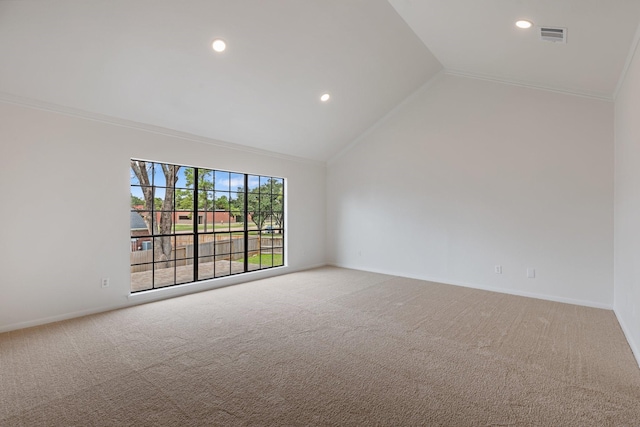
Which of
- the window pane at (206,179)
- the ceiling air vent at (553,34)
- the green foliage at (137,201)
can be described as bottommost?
the green foliage at (137,201)

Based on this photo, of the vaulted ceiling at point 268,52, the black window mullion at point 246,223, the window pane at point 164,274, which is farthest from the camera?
the black window mullion at point 246,223

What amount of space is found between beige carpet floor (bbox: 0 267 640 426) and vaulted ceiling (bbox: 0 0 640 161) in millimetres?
2688

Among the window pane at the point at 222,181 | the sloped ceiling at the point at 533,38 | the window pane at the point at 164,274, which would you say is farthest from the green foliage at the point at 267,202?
the sloped ceiling at the point at 533,38

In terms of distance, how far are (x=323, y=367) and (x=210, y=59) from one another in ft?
11.3

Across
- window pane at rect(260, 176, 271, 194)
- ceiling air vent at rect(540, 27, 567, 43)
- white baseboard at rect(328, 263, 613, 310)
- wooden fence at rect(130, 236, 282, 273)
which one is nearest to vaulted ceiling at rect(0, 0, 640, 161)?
ceiling air vent at rect(540, 27, 567, 43)

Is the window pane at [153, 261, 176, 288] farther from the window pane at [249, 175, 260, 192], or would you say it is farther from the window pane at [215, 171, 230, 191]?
the window pane at [249, 175, 260, 192]

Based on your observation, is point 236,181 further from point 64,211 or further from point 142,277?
point 64,211

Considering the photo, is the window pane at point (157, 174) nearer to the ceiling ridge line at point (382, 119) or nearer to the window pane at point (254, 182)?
the window pane at point (254, 182)

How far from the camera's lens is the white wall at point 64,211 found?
328 cm

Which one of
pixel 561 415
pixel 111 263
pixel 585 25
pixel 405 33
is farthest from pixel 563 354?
pixel 111 263

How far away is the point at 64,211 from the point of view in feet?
11.8

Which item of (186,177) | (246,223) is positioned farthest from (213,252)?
(186,177)

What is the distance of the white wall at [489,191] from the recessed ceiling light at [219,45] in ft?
11.9

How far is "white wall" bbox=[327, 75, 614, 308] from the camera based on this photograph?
4.18 metres
